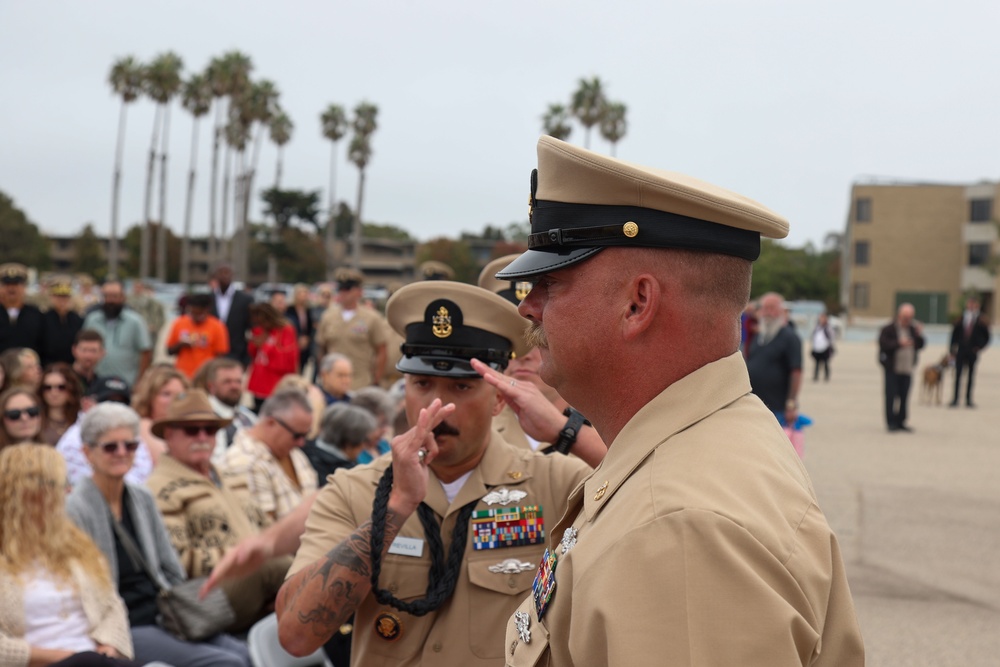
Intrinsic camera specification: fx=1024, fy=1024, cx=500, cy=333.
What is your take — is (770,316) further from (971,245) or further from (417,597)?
(971,245)

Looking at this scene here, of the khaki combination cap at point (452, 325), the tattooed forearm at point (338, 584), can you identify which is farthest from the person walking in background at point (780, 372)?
the tattooed forearm at point (338, 584)

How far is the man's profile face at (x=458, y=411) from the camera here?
9.37 feet

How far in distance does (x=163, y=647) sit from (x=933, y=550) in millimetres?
6209

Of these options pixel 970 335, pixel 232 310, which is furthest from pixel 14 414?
pixel 970 335

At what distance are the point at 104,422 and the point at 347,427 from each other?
154 cm

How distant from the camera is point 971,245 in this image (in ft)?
218

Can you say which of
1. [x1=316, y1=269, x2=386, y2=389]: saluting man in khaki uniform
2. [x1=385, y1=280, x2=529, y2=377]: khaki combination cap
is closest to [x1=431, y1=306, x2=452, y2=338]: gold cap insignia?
[x1=385, y1=280, x2=529, y2=377]: khaki combination cap

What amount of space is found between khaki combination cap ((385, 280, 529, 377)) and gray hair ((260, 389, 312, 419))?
3.38 metres

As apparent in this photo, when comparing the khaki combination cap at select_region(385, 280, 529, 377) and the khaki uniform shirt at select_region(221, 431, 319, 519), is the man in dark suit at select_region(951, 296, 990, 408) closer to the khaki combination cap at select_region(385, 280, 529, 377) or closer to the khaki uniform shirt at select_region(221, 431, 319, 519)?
the khaki uniform shirt at select_region(221, 431, 319, 519)

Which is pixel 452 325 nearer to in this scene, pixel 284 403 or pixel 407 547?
pixel 407 547

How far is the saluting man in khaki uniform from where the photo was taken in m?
11.1

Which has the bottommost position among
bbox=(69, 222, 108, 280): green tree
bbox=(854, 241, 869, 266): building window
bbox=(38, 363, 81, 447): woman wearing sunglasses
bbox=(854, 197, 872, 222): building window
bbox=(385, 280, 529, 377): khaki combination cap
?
bbox=(38, 363, 81, 447): woman wearing sunglasses

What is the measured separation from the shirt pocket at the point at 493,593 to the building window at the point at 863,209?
231 feet

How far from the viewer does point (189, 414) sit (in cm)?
581
